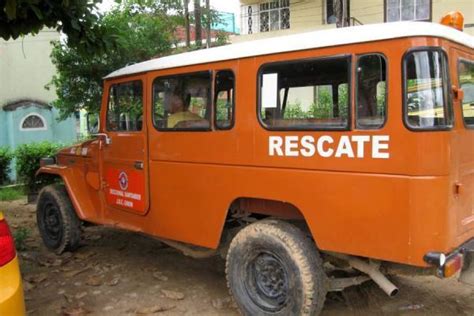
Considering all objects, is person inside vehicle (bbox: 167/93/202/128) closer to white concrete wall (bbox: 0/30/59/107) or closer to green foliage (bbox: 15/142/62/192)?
green foliage (bbox: 15/142/62/192)

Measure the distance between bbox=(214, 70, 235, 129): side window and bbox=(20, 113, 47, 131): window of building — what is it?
43.4 ft

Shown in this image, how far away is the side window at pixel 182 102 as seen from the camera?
433 centimetres

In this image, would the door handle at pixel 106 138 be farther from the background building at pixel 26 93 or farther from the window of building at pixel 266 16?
the window of building at pixel 266 16

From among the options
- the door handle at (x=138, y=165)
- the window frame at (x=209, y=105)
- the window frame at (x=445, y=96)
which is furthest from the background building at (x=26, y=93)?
the window frame at (x=445, y=96)

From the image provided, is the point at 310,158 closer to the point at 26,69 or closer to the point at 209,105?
the point at 209,105

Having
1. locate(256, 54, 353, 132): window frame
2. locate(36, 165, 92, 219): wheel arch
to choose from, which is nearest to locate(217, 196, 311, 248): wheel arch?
locate(256, 54, 353, 132): window frame

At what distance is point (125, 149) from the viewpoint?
5.10m

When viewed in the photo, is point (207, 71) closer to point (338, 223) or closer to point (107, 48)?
point (338, 223)

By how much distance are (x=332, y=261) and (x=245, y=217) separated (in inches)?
31.8

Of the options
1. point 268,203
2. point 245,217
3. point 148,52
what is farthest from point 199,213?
point 148,52

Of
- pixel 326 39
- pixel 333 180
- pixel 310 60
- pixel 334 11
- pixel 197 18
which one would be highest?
pixel 334 11

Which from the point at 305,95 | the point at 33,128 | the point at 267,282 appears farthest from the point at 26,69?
the point at 267,282

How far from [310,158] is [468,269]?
1281mm

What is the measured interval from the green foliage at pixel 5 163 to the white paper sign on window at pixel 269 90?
9.13 metres
